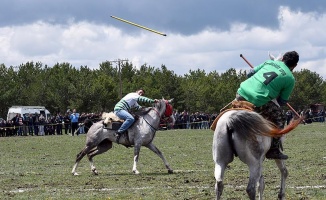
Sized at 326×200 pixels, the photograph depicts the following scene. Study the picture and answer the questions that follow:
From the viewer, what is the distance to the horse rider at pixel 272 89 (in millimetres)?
9797

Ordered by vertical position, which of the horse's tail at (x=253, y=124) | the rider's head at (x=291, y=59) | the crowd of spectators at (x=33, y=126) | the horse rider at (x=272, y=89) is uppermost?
the rider's head at (x=291, y=59)

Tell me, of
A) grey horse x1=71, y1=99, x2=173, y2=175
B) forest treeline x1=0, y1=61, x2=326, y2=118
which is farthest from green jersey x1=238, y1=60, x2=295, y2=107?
forest treeline x1=0, y1=61, x2=326, y2=118

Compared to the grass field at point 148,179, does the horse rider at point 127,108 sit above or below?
above

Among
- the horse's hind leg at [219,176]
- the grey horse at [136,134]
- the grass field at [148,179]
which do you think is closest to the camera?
the horse's hind leg at [219,176]

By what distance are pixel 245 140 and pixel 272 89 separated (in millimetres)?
1014

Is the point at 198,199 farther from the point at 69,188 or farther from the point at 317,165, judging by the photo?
the point at 317,165

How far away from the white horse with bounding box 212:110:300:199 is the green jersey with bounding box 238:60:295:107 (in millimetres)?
453

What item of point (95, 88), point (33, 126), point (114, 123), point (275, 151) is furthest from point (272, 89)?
point (95, 88)

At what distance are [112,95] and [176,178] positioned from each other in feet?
228

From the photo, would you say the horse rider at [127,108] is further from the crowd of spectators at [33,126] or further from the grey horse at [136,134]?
the crowd of spectators at [33,126]

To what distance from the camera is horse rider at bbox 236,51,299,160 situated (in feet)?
32.1

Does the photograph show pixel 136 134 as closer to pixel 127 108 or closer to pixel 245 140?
pixel 127 108

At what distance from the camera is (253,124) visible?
9234mm

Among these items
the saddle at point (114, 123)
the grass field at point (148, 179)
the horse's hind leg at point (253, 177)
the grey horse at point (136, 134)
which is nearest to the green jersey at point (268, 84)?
the horse's hind leg at point (253, 177)
